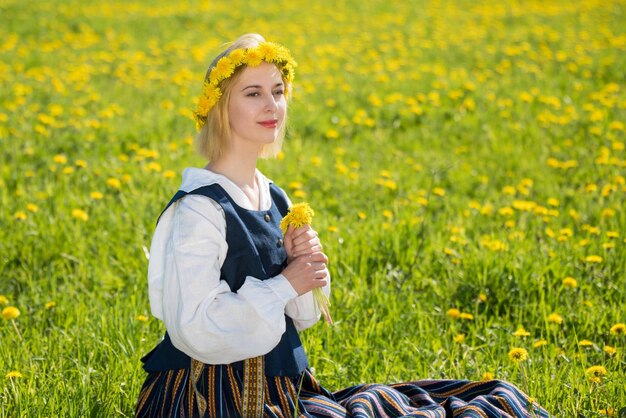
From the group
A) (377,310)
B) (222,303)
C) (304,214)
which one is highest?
(304,214)

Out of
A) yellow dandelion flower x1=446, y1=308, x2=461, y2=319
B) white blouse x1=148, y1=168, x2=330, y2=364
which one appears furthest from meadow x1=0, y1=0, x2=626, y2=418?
white blouse x1=148, y1=168, x2=330, y2=364

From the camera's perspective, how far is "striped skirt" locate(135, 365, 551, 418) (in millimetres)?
2213

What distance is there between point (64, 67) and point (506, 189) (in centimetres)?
512

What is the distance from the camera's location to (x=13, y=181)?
4.73 metres

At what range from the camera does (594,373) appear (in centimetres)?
266

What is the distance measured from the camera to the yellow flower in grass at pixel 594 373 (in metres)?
2.52

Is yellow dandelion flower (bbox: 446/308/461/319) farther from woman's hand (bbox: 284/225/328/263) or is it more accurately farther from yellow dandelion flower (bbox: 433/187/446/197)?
yellow dandelion flower (bbox: 433/187/446/197)

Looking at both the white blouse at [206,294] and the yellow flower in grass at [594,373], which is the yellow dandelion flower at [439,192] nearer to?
the yellow flower in grass at [594,373]

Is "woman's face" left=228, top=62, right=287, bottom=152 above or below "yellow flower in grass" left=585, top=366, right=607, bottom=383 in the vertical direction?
above

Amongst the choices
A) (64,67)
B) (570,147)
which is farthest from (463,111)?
(64,67)

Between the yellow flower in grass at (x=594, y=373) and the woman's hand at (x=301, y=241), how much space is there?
99 cm

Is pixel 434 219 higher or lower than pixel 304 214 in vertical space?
lower

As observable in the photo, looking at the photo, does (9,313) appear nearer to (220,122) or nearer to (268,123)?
(220,122)

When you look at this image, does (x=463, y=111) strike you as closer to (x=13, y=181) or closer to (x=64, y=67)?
(x=13, y=181)
